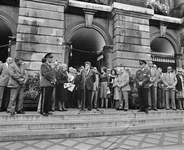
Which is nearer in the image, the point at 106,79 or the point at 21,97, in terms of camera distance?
the point at 21,97

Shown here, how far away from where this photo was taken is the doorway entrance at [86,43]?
1157 centimetres

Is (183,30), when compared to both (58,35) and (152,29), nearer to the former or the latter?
(152,29)

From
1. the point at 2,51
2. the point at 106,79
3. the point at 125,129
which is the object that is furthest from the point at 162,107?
the point at 2,51

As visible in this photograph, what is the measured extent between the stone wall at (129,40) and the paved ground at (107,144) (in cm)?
Result: 617

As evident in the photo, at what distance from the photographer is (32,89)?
725 cm

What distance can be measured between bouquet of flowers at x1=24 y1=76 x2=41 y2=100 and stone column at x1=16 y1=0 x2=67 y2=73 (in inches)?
49.3

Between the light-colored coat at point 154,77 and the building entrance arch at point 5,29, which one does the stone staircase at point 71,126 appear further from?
the building entrance arch at point 5,29

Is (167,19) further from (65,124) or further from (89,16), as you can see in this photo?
(65,124)

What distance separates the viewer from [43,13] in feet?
29.8

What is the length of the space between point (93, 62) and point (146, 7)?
618 cm

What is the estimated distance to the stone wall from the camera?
10.2 m

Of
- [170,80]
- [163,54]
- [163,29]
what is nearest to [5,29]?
[170,80]

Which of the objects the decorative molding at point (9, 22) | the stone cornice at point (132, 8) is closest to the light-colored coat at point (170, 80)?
the stone cornice at point (132, 8)

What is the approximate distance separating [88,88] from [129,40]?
210 inches
